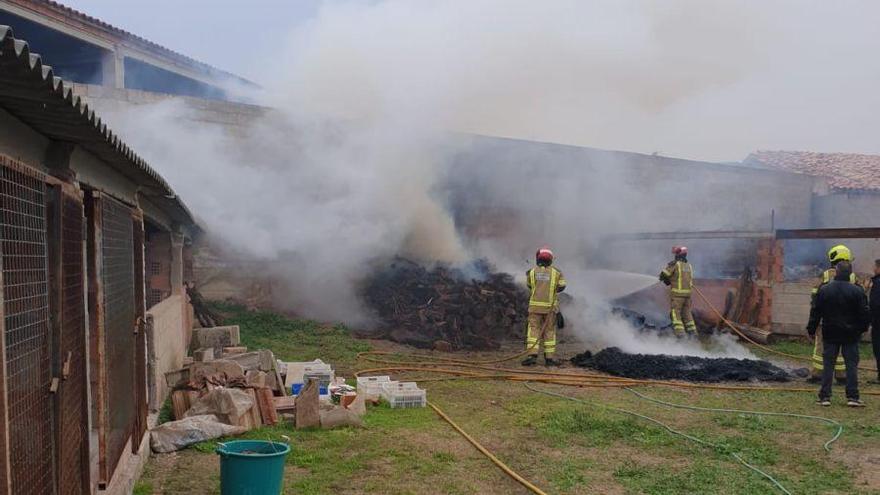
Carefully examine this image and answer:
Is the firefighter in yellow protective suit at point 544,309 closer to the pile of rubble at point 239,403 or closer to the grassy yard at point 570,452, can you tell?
the grassy yard at point 570,452

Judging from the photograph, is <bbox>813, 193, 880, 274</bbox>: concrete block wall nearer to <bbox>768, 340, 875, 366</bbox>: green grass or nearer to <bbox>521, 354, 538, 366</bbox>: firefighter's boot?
<bbox>768, 340, 875, 366</bbox>: green grass

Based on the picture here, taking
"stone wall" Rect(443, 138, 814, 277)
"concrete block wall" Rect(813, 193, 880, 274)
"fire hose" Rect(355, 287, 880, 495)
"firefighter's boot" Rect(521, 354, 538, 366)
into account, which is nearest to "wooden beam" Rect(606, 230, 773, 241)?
"stone wall" Rect(443, 138, 814, 277)

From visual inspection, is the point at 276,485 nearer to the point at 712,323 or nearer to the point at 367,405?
the point at 367,405

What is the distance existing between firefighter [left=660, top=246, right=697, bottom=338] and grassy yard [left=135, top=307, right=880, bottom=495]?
4576 mm

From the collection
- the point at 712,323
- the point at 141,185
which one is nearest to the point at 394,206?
the point at 712,323

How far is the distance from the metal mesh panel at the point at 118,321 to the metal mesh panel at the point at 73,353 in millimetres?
549

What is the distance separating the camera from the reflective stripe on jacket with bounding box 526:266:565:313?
36.6 feet

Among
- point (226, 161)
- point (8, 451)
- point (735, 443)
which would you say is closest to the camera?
point (8, 451)

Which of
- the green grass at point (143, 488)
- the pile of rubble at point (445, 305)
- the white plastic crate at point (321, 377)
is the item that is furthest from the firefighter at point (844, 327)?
the green grass at point (143, 488)

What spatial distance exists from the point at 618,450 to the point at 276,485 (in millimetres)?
3282

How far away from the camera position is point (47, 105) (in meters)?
2.58

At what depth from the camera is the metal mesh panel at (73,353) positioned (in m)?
3.29

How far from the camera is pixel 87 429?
3.83 metres

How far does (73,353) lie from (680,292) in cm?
1166
